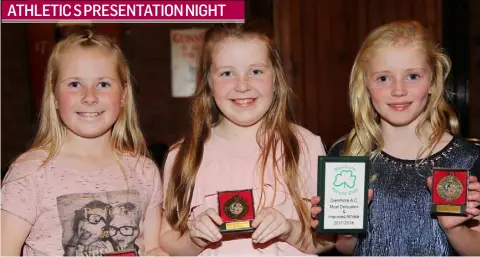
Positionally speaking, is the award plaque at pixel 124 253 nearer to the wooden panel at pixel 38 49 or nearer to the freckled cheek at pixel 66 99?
the freckled cheek at pixel 66 99

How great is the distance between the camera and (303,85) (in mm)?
5410

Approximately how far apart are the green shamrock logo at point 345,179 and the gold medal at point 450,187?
11.5 inches

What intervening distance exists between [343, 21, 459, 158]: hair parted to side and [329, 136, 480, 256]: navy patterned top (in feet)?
0.21

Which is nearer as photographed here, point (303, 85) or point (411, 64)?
point (411, 64)

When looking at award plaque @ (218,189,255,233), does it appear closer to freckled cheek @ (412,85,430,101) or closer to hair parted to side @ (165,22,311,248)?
hair parted to side @ (165,22,311,248)

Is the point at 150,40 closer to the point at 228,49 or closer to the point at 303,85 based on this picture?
the point at 303,85

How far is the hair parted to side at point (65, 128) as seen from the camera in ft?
8.18

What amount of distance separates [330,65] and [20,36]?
8.65ft

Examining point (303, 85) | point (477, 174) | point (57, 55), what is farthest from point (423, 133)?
point (303, 85)

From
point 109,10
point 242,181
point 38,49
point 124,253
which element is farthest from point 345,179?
point 38,49

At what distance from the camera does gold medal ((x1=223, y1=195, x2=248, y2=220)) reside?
2307 millimetres

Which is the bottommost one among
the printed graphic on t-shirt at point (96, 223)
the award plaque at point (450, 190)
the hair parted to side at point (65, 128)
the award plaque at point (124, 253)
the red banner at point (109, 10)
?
the award plaque at point (124, 253)

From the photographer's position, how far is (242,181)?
8.27 ft

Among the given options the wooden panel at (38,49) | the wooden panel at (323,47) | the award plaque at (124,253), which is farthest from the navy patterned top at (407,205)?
the wooden panel at (38,49)
